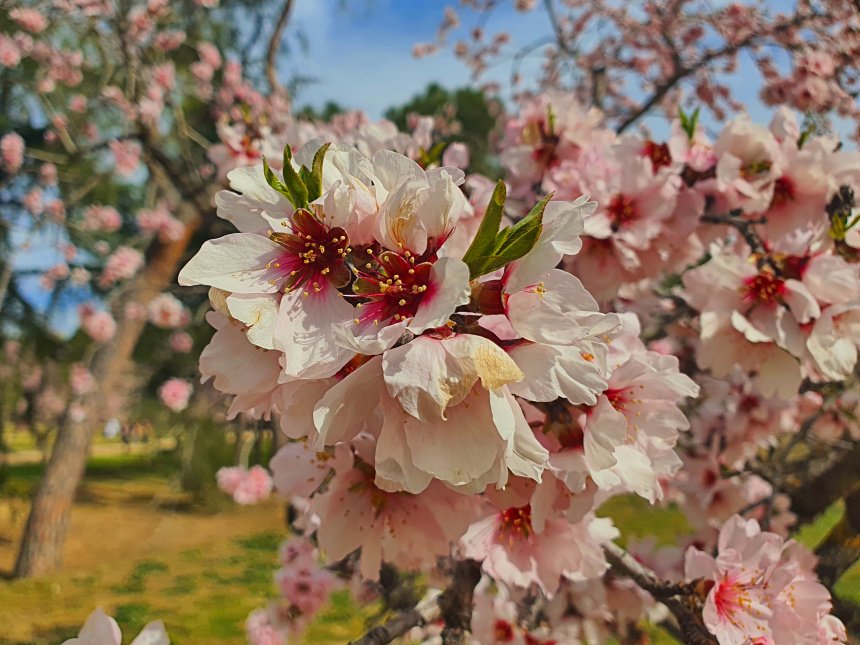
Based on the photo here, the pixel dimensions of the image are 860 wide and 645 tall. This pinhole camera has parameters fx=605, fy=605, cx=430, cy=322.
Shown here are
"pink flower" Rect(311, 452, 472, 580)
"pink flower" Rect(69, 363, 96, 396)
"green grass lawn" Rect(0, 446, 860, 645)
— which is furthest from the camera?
"pink flower" Rect(69, 363, 96, 396)

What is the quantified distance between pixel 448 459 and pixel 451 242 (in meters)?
0.23

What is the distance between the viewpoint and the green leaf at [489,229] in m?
0.54

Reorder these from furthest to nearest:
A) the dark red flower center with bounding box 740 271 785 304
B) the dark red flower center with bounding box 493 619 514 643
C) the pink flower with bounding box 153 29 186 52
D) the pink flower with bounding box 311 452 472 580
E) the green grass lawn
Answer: the pink flower with bounding box 153 29 186 52 → the green grass lawn → the dark red flower center with bounding box 493 619 514 643 → the dark red flower center with bounding box 740 271 785 304 → the pink flower with bounding box 311 452 472 580

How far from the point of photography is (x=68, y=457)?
21.3ft

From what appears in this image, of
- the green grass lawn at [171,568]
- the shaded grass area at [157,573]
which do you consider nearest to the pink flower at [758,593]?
the green grass lawn at [171,568]

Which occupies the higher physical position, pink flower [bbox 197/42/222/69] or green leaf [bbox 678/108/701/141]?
pink flower [bbox 197/42/222/69]

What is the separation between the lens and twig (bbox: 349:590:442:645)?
2.96 feet

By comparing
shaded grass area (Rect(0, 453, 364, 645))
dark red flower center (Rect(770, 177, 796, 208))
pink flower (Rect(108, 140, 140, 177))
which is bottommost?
shaded grass area (Rect(0, 453, 364, 645))

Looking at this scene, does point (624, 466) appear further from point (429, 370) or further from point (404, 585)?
point (404, 585)

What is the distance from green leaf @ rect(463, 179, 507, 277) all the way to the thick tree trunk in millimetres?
6128

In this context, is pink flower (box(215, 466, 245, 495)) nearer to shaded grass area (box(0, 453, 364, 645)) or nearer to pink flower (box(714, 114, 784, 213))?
shaded grass area (box(0, 453, 364, 645))

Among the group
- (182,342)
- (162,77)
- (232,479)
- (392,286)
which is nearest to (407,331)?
(392,286)

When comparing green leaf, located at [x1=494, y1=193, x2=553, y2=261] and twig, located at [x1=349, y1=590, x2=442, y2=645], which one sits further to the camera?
twig, located at [x1=349, y1=590, x2=442, y2=645]

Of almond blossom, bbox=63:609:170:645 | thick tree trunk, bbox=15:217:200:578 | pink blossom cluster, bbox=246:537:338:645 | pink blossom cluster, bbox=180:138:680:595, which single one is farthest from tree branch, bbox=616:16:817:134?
thick tree trunk, bbox=15:217:200:578
